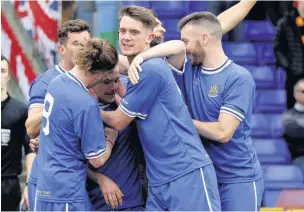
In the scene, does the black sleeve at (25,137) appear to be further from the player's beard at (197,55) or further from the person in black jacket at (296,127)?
the person in black jacket at (296,127)

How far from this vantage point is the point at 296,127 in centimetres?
843

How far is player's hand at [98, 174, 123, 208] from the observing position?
525 cm

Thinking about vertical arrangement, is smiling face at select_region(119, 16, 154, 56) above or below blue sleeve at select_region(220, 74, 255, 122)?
above

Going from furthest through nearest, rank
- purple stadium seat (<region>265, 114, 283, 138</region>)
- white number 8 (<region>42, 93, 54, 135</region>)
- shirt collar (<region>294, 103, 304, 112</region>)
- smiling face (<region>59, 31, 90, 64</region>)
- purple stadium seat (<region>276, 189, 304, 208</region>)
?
purple stadium seat (<region>265, 114, 283, 138</region>) < shirt collar (<region>294, 103, 304, 112</region>) < purple stadium seat (<region>276, 189, 304, 208</region>) < smiling face (<region>59, 31, 90, 64</region>) < white number 8 (<region>42, 93, 54, 135</region>)

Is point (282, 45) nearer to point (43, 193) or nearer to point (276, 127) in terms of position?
point (276, 127)

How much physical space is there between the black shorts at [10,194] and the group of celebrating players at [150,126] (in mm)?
1862

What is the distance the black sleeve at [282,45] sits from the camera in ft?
28.5

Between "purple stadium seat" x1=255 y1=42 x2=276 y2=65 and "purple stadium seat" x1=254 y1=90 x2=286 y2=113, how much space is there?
358 mm

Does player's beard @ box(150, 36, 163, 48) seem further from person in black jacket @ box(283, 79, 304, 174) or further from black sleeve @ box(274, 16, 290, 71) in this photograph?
black sleeve @ box(274, 16, 290, 71)

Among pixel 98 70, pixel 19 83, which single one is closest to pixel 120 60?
pixel 98 70

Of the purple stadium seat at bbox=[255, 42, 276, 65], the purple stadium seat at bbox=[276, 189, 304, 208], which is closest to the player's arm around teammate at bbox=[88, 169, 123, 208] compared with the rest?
the purple stadium seat at bbox=[276, 189, 304, 208]

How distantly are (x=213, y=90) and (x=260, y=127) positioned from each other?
3.71 metres

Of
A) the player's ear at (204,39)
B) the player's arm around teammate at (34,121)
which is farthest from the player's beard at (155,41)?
the player's arm around teammate at (34,121)

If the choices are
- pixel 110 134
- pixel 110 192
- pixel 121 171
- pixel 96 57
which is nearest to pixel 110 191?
pixel 110 192
